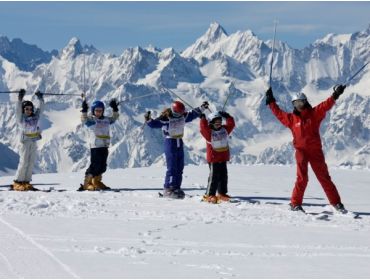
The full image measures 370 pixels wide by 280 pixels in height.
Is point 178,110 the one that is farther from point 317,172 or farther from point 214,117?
point 317,172

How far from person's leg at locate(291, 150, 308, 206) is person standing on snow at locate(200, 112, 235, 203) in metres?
1.70

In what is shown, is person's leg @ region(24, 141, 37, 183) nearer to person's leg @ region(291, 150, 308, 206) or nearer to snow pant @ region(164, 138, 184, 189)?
snow pant @ region(164, 138, 184, 189)

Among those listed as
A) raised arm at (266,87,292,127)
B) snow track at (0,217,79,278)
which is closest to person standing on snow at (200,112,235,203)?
raised arm at (266,87,292,127)

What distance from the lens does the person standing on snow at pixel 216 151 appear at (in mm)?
12656

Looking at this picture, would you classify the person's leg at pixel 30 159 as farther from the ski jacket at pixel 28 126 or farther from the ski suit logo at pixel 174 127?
the ski suit logo at pixel 174 127

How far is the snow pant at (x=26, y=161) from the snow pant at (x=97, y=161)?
1241 mm

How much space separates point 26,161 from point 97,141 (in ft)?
5.28

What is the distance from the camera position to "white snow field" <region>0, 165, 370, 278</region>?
21.0 feet

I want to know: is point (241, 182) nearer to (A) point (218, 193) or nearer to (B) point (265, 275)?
(A) point (218, 193)

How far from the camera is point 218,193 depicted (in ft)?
42.1

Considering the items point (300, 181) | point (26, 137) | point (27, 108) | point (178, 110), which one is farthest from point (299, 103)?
point (26, 137)

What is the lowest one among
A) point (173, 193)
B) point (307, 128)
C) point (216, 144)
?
point (173, 193)

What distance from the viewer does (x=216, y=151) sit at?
12.8 metres

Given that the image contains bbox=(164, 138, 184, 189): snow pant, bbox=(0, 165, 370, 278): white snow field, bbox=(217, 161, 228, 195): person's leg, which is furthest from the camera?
bbox=(164, 138, 184, 189): snow pant
